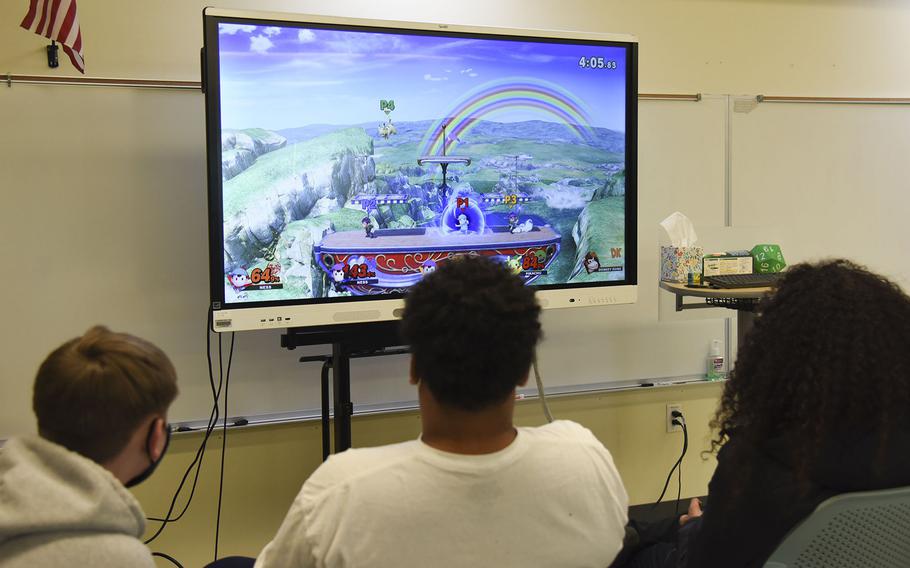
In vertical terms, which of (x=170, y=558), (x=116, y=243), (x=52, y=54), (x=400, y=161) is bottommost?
(x=170, y=558)

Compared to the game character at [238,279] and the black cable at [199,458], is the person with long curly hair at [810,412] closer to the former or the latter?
the game character at [238,279]

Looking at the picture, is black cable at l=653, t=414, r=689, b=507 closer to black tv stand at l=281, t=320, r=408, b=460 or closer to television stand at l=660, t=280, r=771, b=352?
television stand at l=660, t=280, r=771, b=352

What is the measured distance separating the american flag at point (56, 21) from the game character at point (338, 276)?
99 cm

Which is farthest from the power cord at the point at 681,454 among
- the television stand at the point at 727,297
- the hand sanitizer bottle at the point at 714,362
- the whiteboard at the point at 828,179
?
the whiteboard at the point at 828,179

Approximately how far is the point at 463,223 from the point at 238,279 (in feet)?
2.48

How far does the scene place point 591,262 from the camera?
2.67 meters

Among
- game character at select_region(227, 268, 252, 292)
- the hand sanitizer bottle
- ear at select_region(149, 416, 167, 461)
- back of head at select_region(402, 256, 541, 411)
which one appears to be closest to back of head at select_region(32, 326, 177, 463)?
ear at select_region(149, 416, 167, 461)

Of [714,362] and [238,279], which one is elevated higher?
[238,279]

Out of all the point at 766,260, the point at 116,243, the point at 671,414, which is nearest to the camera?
the point at 116,243

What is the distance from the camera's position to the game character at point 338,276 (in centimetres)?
234

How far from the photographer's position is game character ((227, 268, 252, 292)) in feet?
7.29

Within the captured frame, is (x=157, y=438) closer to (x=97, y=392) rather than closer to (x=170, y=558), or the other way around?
(x=97, y=392)

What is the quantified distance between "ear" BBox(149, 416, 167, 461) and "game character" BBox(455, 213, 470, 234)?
1.45 m

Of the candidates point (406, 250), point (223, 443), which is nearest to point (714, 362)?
point (406, 250)
